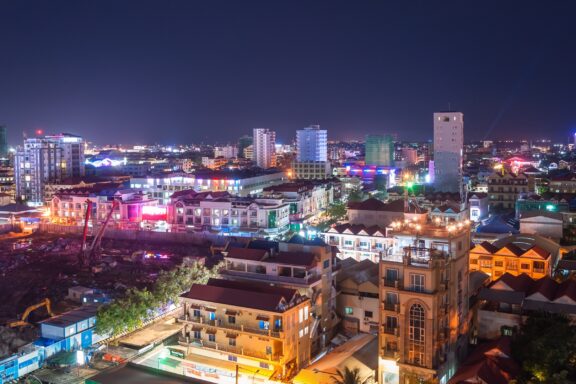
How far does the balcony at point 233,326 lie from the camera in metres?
13.7

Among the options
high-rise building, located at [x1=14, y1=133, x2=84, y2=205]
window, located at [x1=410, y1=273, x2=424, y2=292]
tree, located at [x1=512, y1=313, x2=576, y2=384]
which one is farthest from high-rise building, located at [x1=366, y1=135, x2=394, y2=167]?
window, located at [x1=410, y1=273, x2=424, y2=292]

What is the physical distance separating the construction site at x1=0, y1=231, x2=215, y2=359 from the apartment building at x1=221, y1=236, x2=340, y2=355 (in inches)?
272

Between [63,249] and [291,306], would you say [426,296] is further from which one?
[63,249]

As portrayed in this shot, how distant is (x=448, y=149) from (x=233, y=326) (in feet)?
101

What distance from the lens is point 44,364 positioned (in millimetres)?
15102

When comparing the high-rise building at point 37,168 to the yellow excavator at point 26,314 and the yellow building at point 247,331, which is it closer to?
the yellow excavator at point 26,314

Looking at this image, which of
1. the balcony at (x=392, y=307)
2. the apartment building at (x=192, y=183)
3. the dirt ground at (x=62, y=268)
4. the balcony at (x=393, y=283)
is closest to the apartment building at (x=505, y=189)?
the apartment building at (x=192, y=183)

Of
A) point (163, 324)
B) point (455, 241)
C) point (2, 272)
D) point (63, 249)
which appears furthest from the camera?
point (63, 249)

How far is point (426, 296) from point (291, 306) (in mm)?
3659

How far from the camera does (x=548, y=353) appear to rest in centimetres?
1101

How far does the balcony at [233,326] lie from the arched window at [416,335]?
3.22 meters

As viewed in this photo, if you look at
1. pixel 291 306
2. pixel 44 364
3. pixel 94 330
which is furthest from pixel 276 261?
pixel 44 364

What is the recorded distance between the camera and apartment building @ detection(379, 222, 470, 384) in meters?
12.1

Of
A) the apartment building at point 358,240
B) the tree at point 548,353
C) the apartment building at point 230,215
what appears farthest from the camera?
the apartment building at point 230,215
